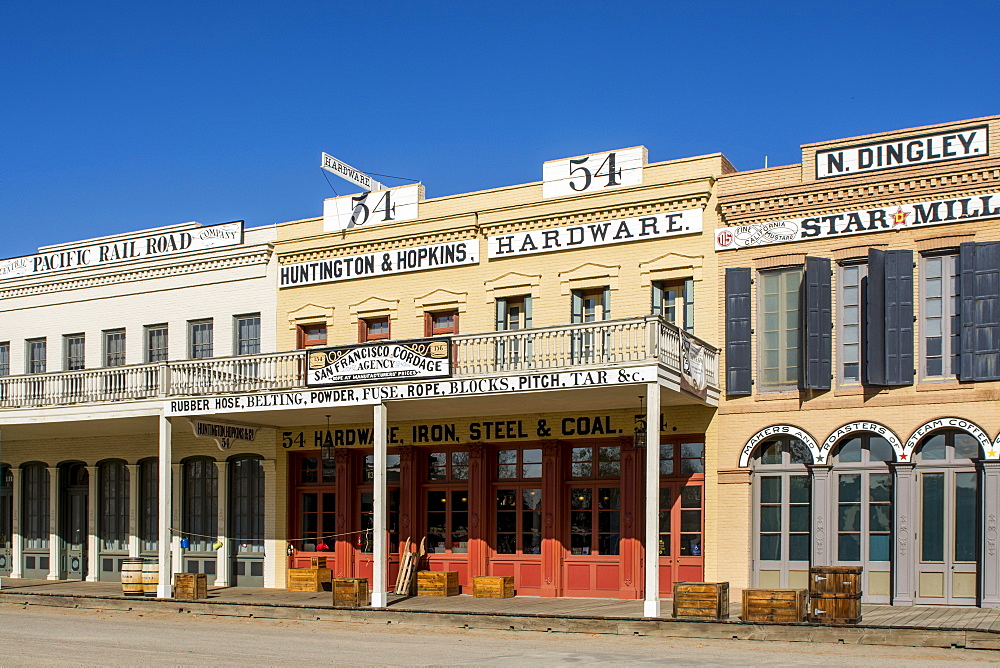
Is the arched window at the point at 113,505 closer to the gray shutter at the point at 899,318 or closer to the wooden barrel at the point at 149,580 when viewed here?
the wooden barrel at the point at 149,580

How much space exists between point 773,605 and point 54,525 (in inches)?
740

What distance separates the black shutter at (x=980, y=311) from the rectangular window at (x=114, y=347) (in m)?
18.8

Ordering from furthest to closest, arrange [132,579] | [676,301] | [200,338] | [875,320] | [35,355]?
[35,355]
[200,338]
[132,579]
[676,301]
[875,320]

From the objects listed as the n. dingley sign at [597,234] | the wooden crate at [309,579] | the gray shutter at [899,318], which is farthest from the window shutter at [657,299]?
the wooden crate at [309,579]

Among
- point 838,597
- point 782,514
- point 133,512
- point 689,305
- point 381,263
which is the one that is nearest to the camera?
point 838,597

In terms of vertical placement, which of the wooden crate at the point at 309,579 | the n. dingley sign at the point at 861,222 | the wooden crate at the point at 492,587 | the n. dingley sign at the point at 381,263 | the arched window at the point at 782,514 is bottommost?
the wooden crate at the point at 309,579

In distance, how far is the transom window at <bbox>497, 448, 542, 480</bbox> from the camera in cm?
2312

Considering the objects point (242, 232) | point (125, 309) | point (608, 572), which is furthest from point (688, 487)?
point (125, 309)

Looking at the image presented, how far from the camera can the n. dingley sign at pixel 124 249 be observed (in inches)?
1057

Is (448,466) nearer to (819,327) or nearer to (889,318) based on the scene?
(819,327)

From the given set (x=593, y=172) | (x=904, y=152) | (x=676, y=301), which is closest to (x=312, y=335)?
(x=593, y=172)

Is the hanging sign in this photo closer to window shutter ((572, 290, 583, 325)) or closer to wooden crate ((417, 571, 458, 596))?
wooden crate ((417, 571, 458, 596))

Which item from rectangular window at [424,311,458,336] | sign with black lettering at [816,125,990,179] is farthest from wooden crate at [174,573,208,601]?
sign with black lettering at [816,125,990,179]

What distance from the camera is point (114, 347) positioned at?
28234mm
